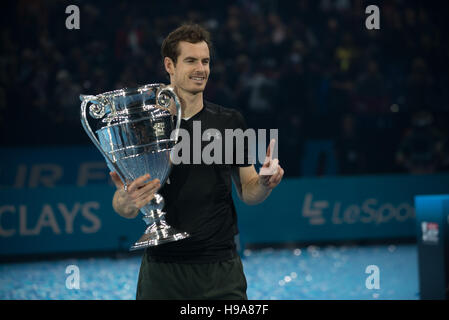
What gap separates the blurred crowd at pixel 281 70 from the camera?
966cm

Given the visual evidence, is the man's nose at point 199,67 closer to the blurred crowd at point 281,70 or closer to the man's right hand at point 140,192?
the man's right hand at point 140,192

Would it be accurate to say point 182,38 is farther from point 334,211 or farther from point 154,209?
point 334,211

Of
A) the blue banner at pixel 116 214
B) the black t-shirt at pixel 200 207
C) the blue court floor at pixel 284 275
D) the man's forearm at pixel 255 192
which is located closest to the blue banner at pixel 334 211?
the blue banner at pixel 116 214

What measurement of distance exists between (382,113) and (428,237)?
489 centimetres

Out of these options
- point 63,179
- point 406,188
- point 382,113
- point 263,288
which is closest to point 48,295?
point 263,288

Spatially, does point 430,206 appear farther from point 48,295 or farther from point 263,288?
point 48,295

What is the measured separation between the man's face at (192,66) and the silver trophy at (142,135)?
0.46ft

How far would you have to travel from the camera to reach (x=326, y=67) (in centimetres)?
1164

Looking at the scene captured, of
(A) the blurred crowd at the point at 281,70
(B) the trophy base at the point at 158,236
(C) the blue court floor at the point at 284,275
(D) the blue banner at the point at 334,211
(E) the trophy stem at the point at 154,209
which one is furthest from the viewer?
(A) the blurred crowd at the point at 281,70

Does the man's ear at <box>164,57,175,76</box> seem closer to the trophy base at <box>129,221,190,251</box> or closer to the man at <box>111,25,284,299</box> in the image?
the man at <box>111,25,284,299</box>

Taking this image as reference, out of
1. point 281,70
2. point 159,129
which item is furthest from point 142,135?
point 281,70

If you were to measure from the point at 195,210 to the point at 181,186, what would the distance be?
13 centimetres

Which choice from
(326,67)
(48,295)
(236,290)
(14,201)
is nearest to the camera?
(236,290)

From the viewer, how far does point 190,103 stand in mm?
2926
